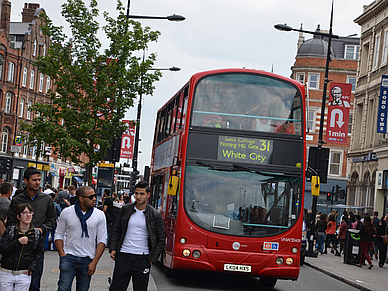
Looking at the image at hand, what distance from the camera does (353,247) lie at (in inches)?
941

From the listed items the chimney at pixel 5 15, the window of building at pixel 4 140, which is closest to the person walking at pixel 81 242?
the window of building at pixel 4 140

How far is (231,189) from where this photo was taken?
13297 millimetres

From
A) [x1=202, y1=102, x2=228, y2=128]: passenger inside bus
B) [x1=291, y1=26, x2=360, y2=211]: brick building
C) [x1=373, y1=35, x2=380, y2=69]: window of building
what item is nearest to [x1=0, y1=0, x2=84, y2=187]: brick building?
[x1=291, y1=26, x2=360, y2=211]: brick building

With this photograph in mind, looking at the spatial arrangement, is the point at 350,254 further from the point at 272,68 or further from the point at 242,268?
the point at 272,68

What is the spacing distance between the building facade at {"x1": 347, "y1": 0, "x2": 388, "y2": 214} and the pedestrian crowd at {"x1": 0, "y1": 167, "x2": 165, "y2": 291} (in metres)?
27.8

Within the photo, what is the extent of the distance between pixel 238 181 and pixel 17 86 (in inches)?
2096

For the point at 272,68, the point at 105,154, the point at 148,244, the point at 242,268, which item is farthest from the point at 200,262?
the point at 272,68

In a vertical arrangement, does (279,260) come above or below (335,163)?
below

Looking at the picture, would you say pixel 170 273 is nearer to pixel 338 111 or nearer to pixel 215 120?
pixel 215 120

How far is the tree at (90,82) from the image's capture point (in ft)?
78.4

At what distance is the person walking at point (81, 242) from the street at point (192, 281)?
3555mm

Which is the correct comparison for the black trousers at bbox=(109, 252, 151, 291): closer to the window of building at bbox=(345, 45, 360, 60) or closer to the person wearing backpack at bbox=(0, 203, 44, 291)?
the person wearing backpack at bbox=(0, 203, 44, 291)

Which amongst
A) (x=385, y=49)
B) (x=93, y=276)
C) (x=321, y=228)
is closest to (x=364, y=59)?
(x=385, y=49)

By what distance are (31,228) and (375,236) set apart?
19508mm
